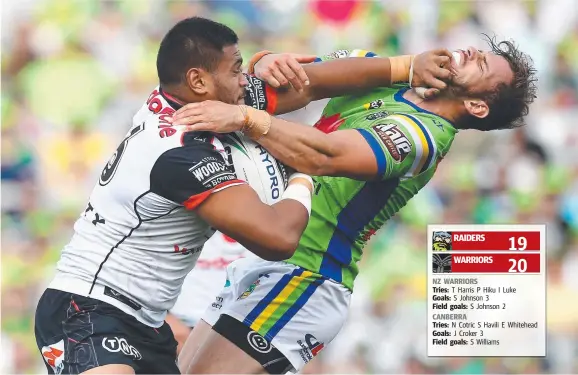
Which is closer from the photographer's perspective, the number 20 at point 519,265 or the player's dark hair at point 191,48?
the player's dark hair at point 191,48

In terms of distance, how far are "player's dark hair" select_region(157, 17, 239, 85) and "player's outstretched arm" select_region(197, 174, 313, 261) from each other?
1.82ft

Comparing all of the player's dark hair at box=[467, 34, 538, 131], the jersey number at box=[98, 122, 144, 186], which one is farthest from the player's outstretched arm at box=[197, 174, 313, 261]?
the player's dark hair at box=[467, 34, 538, 131]

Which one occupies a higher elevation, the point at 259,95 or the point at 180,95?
the point at 259,95

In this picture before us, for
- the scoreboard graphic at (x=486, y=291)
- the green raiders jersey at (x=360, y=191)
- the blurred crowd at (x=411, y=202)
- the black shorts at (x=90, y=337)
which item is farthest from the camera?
the blurred crowd at (x=411, y=202)

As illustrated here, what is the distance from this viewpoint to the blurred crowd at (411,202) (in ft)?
24.7

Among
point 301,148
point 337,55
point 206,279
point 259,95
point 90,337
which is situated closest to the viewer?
point 90,337

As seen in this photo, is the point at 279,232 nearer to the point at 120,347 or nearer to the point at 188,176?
the point at 188,176

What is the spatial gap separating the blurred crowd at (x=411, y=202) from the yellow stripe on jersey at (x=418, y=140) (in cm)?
342

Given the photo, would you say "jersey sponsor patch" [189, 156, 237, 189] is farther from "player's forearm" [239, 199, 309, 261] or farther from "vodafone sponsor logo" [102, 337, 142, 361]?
"vodafone sponsor logo" [102, 337, 142, 361]

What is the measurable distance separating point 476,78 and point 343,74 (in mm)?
629

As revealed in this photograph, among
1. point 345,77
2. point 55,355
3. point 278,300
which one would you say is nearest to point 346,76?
point 345,77

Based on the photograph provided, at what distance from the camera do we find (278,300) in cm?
438

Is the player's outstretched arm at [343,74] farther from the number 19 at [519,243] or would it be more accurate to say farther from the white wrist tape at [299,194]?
the number 19 at [519,243]

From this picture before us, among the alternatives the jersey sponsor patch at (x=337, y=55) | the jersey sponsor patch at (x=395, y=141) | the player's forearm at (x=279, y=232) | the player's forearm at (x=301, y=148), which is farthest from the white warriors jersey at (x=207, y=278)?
the player's forearm at (x=279, y=232)
